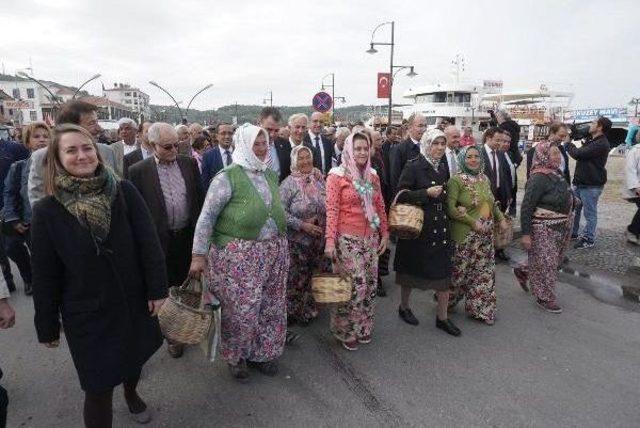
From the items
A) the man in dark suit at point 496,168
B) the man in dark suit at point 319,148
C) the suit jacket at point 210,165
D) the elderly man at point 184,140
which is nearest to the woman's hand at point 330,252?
the suit jacket at point 210,165

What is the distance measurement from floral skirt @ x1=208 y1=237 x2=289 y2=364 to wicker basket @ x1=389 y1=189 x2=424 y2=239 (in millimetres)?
1088

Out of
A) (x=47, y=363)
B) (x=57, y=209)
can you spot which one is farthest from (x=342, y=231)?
(x=47, y=363)

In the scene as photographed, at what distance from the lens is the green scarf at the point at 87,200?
84.1 inches

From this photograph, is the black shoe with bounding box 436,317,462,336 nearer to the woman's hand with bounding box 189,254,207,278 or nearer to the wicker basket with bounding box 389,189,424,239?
the wicker basket with bounding box 389,189,424,239

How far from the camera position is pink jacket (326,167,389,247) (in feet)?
12.2

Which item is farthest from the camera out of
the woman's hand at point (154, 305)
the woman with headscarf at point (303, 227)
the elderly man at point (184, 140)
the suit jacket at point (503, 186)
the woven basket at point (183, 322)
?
the elderly man at point (184, 140)

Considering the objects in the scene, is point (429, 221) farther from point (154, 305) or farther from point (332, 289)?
point (154, 305)

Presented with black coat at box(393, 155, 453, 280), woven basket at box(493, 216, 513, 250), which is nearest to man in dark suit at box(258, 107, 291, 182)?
black coat at box(393, 155, 453, 280)

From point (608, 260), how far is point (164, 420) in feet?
21.2

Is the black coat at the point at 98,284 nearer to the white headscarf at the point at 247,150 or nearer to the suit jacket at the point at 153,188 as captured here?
the white headscarf at the point at 247,150

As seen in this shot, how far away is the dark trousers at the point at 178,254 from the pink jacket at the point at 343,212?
4.24 feet

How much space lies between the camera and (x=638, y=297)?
16.5 ft

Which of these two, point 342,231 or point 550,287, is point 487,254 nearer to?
point 550,287

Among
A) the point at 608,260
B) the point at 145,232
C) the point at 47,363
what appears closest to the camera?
the point at 145,232
